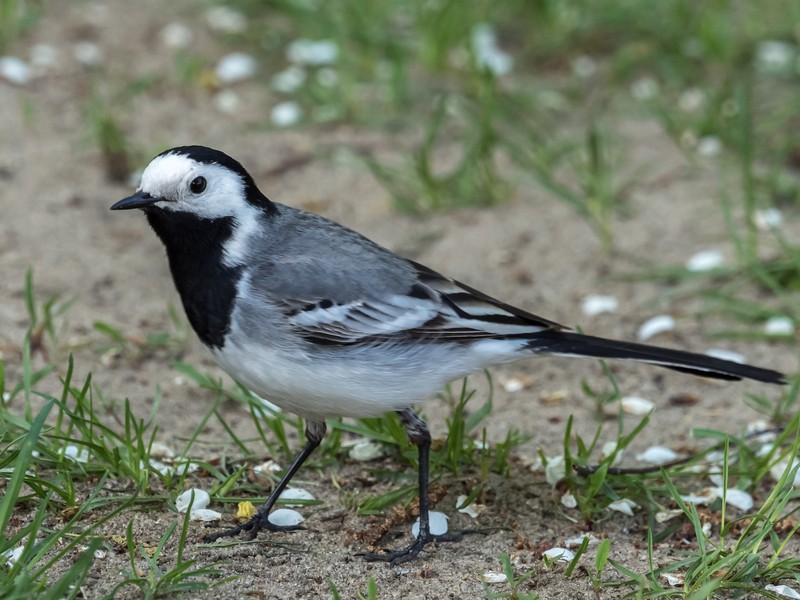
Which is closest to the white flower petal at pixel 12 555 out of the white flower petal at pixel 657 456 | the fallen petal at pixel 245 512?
the fallen petal at pixel 245 512

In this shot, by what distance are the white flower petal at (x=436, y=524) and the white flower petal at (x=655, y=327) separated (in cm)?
200

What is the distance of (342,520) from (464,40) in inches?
160

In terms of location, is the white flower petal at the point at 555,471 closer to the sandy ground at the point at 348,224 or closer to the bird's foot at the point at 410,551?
the sandy ground at the point at 348,224

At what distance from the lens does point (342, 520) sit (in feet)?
13.6

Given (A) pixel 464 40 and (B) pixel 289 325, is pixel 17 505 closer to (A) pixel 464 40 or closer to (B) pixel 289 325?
(B) pixel 289 325

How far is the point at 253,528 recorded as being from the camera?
400 cm

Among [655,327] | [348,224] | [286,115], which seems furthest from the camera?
[286,115]

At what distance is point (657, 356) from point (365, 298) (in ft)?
3.43

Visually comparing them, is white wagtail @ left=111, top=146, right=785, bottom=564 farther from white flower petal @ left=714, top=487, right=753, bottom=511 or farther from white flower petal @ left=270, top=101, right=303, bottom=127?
white flower petal @ left=270, top=101, right=303, bottom=127

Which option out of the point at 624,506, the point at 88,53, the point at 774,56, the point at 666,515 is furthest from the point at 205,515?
the point at 774,56

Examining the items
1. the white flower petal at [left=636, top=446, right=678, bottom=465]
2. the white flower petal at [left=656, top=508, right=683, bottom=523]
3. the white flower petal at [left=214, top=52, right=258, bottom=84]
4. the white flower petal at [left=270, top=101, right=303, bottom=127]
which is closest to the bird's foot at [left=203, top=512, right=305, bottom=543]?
the white flower petal at [left=656, top=508, right=683, bottom=523]

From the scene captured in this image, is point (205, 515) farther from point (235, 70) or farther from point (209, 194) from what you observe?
point (235, 70)

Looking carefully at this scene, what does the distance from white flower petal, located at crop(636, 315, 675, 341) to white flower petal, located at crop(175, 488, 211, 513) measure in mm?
2544

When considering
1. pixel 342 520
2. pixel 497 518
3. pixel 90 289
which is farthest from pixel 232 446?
pixel 90 289
